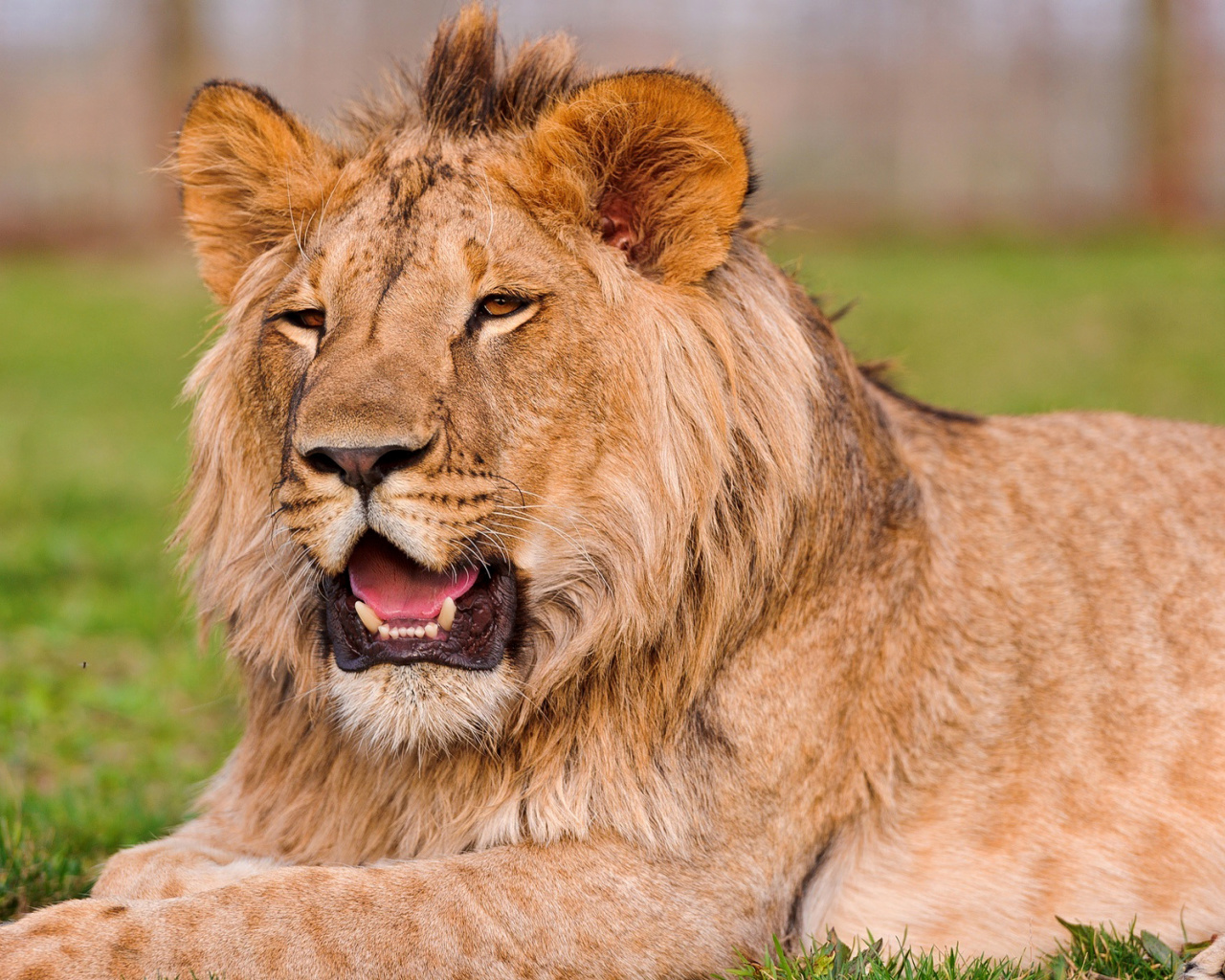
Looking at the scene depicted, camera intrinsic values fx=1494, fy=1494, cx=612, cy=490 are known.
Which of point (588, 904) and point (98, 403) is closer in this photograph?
point (588, 904)

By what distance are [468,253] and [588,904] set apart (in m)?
1.40

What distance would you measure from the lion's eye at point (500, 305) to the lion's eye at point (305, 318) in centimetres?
39

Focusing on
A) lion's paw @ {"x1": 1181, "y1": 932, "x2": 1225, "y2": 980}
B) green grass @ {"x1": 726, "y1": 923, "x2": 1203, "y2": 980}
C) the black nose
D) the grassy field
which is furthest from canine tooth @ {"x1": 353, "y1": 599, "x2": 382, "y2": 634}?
lion's paw @ {"x1": 1181, "y1": 932, "x2": 1225, "y2": 980}

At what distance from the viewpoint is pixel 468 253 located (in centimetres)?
322

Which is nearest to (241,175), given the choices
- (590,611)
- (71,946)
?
(590,611)

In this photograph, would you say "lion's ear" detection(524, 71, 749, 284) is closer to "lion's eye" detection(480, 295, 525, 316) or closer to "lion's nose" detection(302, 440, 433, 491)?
"lion's eye" detection(480, 295, 525, 316)

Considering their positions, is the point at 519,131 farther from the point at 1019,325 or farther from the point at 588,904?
the point at 1019,325

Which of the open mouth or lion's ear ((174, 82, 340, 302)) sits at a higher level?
lion's ear ((174, 82, 340, 302))

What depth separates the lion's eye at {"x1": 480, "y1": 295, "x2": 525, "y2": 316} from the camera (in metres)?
3.21

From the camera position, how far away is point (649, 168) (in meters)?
3.32

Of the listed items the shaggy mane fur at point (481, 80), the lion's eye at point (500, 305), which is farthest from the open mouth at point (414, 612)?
the shaggy mane fur at point (481, 80)

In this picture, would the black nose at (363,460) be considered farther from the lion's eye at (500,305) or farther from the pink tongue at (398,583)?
the lion's eye at (500,305)

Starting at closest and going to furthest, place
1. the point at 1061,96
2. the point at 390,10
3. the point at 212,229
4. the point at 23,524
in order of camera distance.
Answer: the point at 212,229 → the point at 23,524 → the point at 1061,96 → the point at 390,10

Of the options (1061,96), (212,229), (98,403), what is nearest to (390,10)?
(1061,96)
